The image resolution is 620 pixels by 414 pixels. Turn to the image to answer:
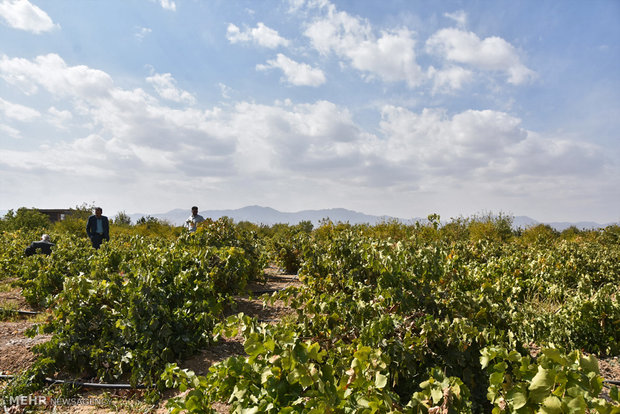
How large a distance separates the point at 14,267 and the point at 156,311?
720cm

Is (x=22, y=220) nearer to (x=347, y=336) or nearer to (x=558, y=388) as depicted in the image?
(x=347, y=336)

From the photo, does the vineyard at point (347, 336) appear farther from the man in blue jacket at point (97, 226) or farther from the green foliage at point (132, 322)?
the man in blue jacket at point (97, 226)

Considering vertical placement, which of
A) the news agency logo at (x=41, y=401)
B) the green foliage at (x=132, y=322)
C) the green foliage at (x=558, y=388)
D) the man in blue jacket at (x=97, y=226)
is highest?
the man in blue jacket at (x=97, y=226)

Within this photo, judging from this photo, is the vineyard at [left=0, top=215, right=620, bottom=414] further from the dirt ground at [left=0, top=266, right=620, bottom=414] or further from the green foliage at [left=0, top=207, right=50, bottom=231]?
the green foliage at [left=0, top=207, right=50, bottom=231]

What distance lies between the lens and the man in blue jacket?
973 centimetres

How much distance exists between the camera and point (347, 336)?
3408mm

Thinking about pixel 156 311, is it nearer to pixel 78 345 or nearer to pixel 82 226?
pixel 78 345

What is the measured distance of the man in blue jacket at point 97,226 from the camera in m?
9.73

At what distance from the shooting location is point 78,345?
389 centimetres

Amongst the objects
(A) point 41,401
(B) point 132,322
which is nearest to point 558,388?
(B) point 132,322

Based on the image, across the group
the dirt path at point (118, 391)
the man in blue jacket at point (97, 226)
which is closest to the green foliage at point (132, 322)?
the dirt path at point (118, 391)

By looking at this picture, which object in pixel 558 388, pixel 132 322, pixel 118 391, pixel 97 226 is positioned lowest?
pixel 118 391

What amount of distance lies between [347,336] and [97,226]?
8966mm

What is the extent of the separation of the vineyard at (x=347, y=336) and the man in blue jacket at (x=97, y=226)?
3.16 metres
